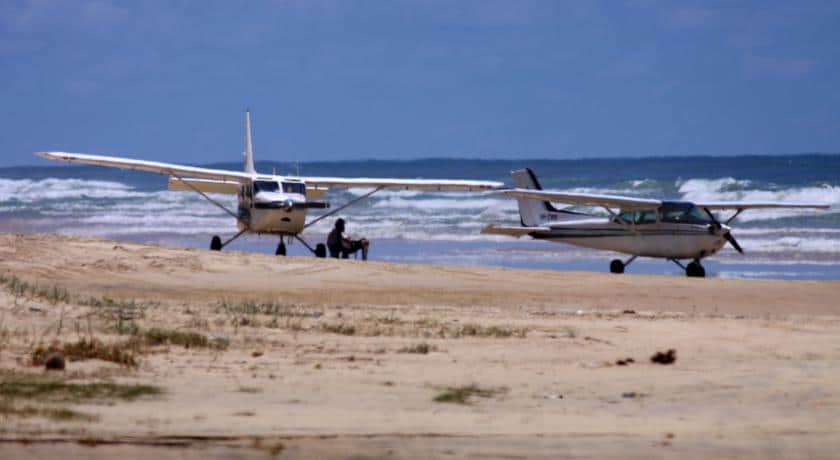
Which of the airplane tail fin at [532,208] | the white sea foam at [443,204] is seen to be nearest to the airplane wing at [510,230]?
the airplane tail fin at [532,208]

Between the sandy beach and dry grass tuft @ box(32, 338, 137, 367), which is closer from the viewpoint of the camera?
the sandy beach

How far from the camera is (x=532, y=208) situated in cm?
2895

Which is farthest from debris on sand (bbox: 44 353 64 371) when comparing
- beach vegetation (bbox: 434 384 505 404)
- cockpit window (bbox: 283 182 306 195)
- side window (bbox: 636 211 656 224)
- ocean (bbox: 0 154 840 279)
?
cockpit window (bbox: 283 182 306 195)

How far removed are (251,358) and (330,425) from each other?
2265 millimetres

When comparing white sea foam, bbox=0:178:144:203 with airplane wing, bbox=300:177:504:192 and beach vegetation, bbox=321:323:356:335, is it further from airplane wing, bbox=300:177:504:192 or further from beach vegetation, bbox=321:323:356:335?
beach vegetation, bbox=321:323:356:335

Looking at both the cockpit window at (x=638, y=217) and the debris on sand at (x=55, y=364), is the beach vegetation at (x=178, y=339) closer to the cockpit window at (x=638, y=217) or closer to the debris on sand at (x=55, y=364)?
the debris on sand at (x=55, y=364)

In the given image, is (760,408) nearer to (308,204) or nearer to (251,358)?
(251,358)

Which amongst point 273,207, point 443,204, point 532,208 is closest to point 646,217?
point 532,208

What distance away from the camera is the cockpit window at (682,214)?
25.5 m

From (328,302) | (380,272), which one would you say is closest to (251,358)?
(328,302)

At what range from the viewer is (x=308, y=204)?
88.3 feet

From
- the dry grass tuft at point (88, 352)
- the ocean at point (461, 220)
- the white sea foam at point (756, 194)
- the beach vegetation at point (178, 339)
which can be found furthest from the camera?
the white sea foam at point (756, 194)

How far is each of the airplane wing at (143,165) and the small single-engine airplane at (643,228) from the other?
5534mm

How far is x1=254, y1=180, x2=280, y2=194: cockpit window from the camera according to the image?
27859 mm
